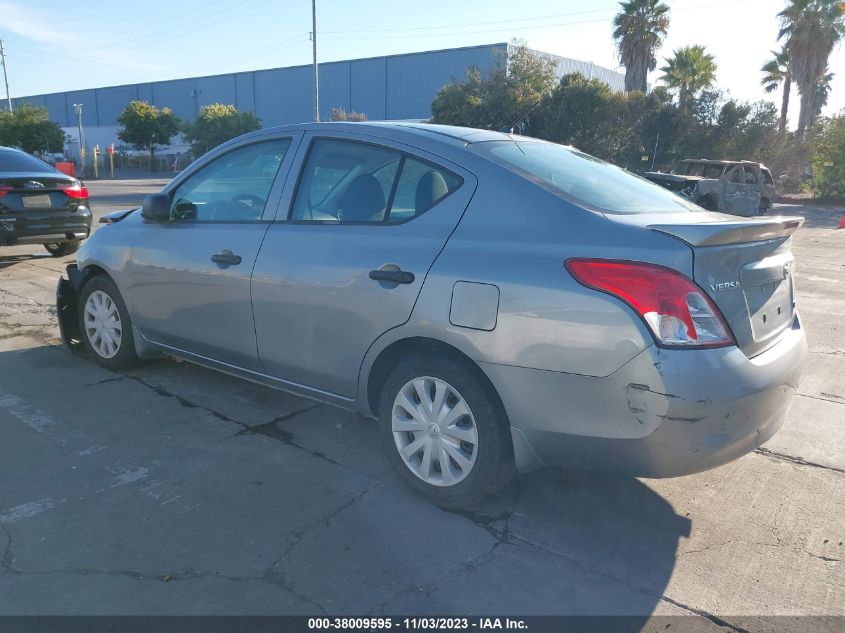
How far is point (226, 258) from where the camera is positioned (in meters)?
3.85

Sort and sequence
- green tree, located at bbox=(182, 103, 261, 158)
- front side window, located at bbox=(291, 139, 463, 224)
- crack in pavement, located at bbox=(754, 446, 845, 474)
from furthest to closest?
green tree, located at bbox=(182, 103, 261, 158) → crack in pavement, located at bbox=(754, 446, 845, 474) → front side window, located at bbox=(291, 139, 463, 224)

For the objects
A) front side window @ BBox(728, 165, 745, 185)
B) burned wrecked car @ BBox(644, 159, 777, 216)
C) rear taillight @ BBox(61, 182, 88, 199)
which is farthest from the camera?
front side window @ BBox(728, 165, 745, 185)

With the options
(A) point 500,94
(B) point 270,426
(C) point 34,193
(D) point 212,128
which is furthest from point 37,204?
(D) point 212,128

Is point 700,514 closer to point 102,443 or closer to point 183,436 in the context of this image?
point 183,436

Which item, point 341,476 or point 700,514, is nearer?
point 700,514

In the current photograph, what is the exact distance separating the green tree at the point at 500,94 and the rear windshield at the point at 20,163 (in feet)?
72.4

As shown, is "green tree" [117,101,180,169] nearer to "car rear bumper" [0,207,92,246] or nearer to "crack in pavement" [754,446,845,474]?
"car rear bumper" [0,207,92,246]

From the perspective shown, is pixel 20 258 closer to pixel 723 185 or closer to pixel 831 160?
pixel 723 185

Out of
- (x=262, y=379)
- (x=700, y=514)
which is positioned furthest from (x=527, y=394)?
(x=262, y=379)

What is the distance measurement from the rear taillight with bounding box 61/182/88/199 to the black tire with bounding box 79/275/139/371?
4688 mm

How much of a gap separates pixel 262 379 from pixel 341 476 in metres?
0.81

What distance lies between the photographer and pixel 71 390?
15.2ft

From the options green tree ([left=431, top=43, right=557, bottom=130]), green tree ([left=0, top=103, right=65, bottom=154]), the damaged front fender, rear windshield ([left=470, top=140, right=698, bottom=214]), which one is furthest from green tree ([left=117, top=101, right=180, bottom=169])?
rear windshield ([left=470, top=140, right=698, bottom=214])

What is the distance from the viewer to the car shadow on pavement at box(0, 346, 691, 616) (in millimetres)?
2518
